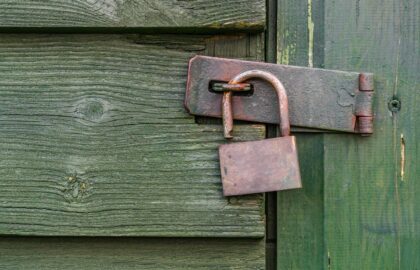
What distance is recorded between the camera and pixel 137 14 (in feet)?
3.06

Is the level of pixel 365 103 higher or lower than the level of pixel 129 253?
higher

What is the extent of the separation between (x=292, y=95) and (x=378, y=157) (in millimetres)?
185

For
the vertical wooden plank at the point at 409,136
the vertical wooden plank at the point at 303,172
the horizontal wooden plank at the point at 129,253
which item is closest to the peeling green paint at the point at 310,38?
the vertical wooden plank at the point at 303,172

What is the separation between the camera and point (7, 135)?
97 cm

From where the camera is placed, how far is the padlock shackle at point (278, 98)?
0.91 metres

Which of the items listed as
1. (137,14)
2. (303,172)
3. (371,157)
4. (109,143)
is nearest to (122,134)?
A: (109,143)

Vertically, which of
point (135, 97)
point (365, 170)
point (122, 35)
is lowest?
point (365, 170)

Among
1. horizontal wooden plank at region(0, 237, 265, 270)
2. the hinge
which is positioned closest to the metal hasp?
the hinge

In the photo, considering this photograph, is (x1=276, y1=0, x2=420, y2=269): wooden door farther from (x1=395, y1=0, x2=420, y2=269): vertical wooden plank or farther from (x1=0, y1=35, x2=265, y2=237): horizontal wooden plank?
(x1=0, y1=35, x2=265, y2=237): horizontal wooden plank

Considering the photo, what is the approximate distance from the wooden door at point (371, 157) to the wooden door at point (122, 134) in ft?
0.37

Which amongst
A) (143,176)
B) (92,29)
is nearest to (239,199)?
(143,176)

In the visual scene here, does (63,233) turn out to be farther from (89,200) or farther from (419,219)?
(419,219)

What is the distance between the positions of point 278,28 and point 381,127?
0.25 m

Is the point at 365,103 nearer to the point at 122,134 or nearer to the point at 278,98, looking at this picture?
the point at 278,98
